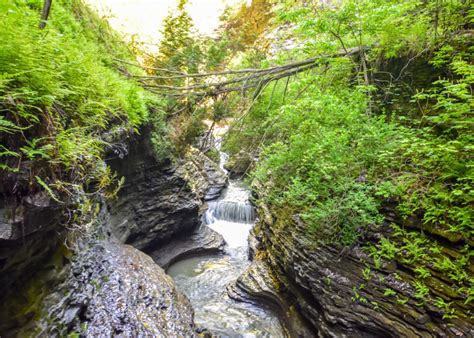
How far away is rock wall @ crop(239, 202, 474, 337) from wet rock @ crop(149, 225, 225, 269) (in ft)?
12.5

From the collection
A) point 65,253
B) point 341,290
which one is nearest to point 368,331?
point 341,290

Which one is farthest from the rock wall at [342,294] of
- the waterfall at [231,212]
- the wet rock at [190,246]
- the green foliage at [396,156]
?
the waterfall at [231,212]

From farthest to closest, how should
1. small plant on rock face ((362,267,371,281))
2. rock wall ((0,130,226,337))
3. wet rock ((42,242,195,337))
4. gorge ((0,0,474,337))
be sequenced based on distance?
small plant on rock face ((362,267,371,281))
wet rock ((42,242,195,337))
gorge ((0,0,474,337))
rock wall ((0,130,226,337))

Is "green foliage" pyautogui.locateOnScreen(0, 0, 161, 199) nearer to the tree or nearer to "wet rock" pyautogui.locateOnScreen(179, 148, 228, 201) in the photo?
the tree

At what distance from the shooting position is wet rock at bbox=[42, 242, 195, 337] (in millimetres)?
2756

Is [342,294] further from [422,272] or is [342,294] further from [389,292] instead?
[422,272]

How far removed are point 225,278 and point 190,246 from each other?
6.78 ft

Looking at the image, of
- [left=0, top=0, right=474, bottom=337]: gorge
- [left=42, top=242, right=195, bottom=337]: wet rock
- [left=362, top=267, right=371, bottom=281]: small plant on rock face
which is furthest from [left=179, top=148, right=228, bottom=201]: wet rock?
[left=362, top=267, right=371, bottom=281]: small plant on rock face

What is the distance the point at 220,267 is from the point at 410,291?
6.33 metres

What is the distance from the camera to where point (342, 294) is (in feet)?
12.7

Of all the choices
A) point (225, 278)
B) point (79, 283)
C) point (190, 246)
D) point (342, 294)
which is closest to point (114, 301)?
point (79, 283)

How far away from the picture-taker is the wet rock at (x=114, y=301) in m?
2.76

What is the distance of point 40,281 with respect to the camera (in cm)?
261

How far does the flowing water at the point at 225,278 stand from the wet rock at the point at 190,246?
9.7 inches
